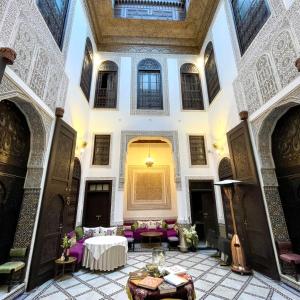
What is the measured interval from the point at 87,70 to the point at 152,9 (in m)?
4.00

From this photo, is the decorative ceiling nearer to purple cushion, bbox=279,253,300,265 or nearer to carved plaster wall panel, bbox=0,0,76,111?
carved plaster wall panel, bbox=0,0,76,111

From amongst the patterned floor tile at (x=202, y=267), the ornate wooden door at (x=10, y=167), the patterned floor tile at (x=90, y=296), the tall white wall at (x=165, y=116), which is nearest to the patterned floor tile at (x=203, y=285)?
the patterned floor tile at (x=202, y=267)

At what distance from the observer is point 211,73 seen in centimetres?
662

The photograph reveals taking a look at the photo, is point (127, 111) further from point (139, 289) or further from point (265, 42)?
point (139, 289)

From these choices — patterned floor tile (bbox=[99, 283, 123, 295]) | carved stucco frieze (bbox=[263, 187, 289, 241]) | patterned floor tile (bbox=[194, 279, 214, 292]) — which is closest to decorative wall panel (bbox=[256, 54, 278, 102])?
carved stucco frieze (bbox=[263, 187, 289, 241])

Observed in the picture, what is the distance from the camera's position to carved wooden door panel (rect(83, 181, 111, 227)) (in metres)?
5.95

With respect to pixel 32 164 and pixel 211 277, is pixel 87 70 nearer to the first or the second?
pixel 32 164

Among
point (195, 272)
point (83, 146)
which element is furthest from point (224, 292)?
point (83, 146)

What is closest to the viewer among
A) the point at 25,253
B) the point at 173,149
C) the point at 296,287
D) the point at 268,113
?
the point at 296,287

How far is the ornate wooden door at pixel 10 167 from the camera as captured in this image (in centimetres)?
305

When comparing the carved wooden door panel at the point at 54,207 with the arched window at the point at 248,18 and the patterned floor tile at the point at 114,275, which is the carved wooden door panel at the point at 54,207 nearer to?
the patterned floor tile at the point at 114,275

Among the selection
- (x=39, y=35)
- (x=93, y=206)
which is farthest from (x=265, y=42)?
(x=93, y=206)

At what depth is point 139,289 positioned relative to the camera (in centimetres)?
196

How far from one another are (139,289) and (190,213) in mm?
4271
